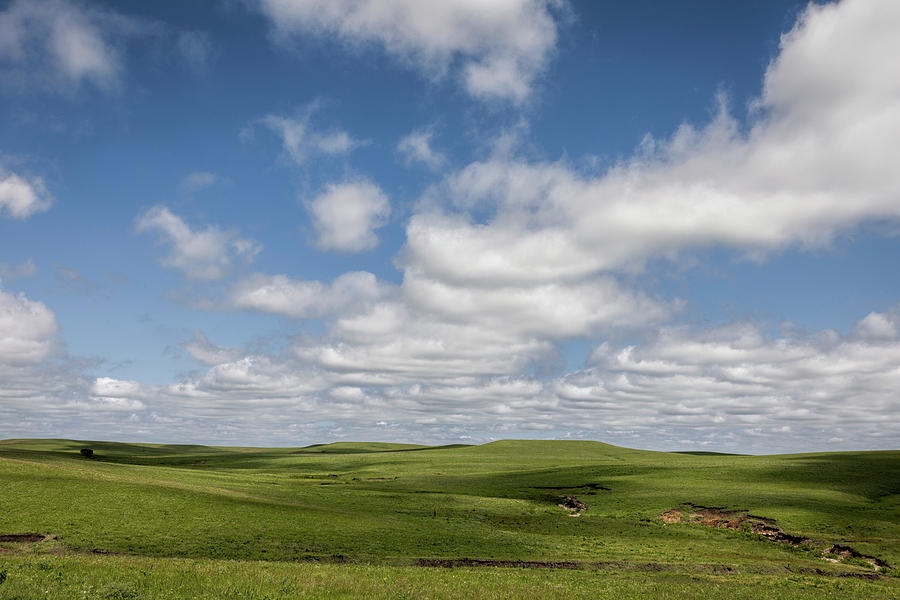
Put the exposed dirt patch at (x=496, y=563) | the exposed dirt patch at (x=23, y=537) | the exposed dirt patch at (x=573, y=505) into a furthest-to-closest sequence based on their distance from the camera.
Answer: the exposed dirt patch at (x=573, y=505) < the exposed dirt patch at (x=496, y=563) < the exposed dirt patch at (x=23, y=537)

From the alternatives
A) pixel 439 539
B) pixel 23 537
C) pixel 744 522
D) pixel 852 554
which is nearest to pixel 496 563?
pixel 439 539

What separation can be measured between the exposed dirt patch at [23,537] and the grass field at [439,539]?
58 centimetres

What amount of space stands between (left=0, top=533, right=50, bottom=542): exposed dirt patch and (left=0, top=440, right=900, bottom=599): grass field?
578mm

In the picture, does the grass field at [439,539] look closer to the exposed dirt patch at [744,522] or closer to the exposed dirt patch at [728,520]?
the exposed dirt patch at [744,522]

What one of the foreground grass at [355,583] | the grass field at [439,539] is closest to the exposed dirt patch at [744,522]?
the grass field at [439,539]

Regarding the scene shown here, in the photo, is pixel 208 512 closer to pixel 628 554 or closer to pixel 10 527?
pixel 10 527

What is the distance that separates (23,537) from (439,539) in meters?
34.4

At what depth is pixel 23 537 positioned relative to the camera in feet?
140

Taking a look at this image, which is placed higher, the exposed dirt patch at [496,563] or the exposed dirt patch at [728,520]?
the exposed dirt patch at [496,563]

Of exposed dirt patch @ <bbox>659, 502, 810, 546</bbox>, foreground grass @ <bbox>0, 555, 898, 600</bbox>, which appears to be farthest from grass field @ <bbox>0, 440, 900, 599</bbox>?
exposed dirt patch @ <bbox>659, 502, 810, 546</bbox>

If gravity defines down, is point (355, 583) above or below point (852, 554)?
above

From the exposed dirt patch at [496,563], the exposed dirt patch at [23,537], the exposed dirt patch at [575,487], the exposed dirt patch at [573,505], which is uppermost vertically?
the exposed dirt patch at [23,537]

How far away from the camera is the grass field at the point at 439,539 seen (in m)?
29.8

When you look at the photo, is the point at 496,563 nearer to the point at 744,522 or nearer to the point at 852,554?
the point at 852,554
